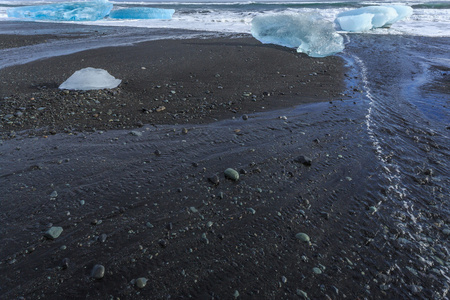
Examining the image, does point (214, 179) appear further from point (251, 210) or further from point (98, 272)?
point (98, 272)

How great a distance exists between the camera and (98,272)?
189cm

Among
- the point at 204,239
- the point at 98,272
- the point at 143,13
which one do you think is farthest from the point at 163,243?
the point at 143,13

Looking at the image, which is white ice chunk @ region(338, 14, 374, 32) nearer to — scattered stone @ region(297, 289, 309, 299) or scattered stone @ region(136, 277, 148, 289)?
scattered stone @ region(297, 289, 309, 299)

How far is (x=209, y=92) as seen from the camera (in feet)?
17.2

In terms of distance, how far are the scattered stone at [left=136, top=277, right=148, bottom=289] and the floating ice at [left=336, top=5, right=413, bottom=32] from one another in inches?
547

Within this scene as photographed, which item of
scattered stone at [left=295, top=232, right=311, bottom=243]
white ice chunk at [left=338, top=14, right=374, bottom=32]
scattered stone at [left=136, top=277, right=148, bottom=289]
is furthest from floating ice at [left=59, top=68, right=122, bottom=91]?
white ice chunk at [left=338, top=14, right=374, bottom=32]

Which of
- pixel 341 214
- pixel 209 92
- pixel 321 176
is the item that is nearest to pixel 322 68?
pixel 209 92

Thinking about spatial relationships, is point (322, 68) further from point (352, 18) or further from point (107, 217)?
point (352, 18)

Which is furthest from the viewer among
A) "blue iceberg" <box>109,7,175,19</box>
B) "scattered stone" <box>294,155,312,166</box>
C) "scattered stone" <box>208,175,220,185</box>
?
"blue iceberg" <box>109,7,175,19</box>

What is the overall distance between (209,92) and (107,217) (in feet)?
10.8

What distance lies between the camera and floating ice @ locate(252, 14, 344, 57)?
8.30m

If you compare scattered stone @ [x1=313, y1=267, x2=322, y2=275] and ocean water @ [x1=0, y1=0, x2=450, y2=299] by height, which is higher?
scattered stone @ [x1=313, y1=267, x2=322, y2=275]

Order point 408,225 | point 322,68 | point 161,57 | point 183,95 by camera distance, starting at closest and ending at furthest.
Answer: point 408,225 → point 183,95 → point 322,68 → point 161,57

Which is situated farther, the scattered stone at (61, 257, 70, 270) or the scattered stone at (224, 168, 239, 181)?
the scattered stone at (224, 168, 239, 181)
